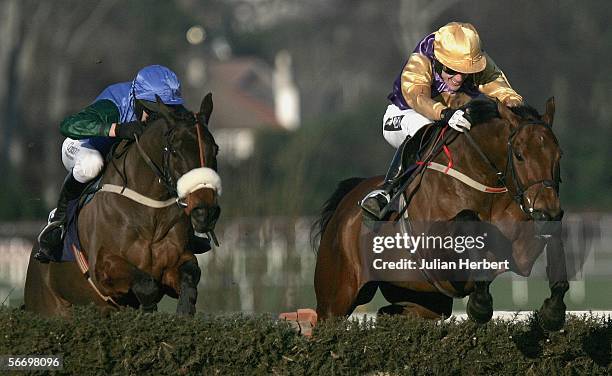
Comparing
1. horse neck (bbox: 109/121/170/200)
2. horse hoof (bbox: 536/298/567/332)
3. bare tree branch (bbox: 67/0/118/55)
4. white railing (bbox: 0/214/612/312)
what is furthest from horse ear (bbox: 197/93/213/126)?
bare tree branch (bbox: 67/0/118/55)

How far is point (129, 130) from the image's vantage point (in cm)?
694

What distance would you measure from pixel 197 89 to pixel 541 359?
33028mm

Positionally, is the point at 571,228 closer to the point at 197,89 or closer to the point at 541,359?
the point at 541,359

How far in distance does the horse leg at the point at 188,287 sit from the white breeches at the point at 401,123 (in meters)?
1.39

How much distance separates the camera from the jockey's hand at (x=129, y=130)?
693 cm

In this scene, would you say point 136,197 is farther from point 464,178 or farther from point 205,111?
point 464,178

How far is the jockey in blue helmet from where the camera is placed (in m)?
6.98

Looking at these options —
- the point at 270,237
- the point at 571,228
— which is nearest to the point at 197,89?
the point at 571,228

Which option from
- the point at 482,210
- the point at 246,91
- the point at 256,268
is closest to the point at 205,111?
the point at 482,210

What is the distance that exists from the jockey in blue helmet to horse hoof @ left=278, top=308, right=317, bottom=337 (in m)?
1.28

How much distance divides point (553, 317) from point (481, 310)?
0.39 m

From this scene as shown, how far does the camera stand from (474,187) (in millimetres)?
6547

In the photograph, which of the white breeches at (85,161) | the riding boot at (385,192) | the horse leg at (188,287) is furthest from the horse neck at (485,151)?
the white breeches at (85,161)

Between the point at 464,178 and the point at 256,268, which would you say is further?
the point at 256,268
